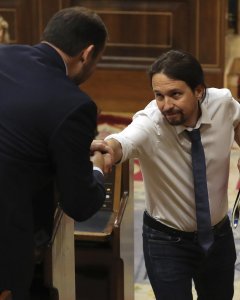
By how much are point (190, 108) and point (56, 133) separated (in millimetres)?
709

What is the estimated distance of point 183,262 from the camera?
2.88 meters

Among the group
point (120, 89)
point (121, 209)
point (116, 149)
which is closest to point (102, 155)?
point (116, 149)

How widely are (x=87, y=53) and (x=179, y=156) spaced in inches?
25.6

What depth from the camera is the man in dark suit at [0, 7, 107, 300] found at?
2.29 metres

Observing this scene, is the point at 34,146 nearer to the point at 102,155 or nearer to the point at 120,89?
the point at 102,155

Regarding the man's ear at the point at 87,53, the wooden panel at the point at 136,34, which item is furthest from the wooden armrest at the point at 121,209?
the wooden panel at the point at 136,34

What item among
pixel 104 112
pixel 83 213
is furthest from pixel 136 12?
pixel 83 213

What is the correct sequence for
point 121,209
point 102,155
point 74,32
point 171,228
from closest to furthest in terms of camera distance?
point 74,32 < point 102,155 < point 171,228 < point 121,209

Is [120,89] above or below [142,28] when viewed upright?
below

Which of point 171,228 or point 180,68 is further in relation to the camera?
point 171,228

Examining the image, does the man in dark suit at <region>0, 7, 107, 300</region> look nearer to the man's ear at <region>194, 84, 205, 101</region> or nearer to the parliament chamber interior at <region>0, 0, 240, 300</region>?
the man's ear at <region>194, 84, 205, 101</region>

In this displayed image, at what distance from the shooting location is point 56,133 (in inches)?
89.7

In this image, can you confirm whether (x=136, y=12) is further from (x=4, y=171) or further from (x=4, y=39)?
(x=4, y=171)

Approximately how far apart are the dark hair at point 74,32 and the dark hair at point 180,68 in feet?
1.42
